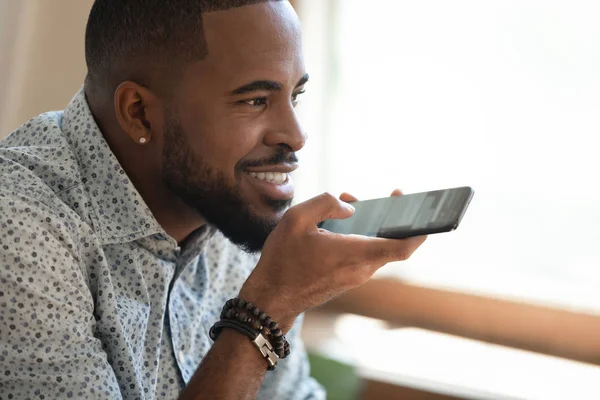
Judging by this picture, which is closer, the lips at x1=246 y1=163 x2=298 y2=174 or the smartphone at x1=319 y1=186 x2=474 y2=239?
the smartphone at x1=319 y1=186 x2=474 y2=239

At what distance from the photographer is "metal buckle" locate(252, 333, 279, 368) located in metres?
1.01

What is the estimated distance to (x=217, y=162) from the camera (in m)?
1.16

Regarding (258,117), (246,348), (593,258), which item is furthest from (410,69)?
(246,348)

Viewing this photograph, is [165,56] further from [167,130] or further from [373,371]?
[373,371]

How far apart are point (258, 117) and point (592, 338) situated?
1104mm

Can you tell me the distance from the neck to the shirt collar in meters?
0.04

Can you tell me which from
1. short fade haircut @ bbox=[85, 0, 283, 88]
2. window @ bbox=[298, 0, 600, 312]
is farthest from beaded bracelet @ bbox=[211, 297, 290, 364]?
window @ bbox=[298, 0, 600, 312]

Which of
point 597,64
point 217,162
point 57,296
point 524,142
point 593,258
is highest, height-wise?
point 597,64

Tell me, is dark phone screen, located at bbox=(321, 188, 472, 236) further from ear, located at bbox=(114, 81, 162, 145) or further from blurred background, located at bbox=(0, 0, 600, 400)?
blurred background, located at bbox=(0, 0, 600, 400)

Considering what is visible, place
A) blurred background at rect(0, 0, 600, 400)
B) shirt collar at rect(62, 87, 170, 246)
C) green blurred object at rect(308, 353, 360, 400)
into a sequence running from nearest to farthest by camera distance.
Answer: shirt collar at rect(62, 87, 170, 246) → green blurred object at rect(308, 353, 360, 400) → blurred background at rect(0, 0, 600, 400)

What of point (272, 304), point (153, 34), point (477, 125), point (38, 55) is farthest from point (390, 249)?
point (38, 55)

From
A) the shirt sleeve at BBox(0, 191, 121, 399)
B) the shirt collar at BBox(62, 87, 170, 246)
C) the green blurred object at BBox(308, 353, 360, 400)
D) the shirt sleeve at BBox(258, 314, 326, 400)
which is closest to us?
the shirt sleeve at BBox(0, 191, 121, 399)

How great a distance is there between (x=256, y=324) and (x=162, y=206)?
0.30 metres

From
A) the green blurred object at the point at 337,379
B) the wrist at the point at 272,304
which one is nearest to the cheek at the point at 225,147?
the wrist at the point at 272,304
